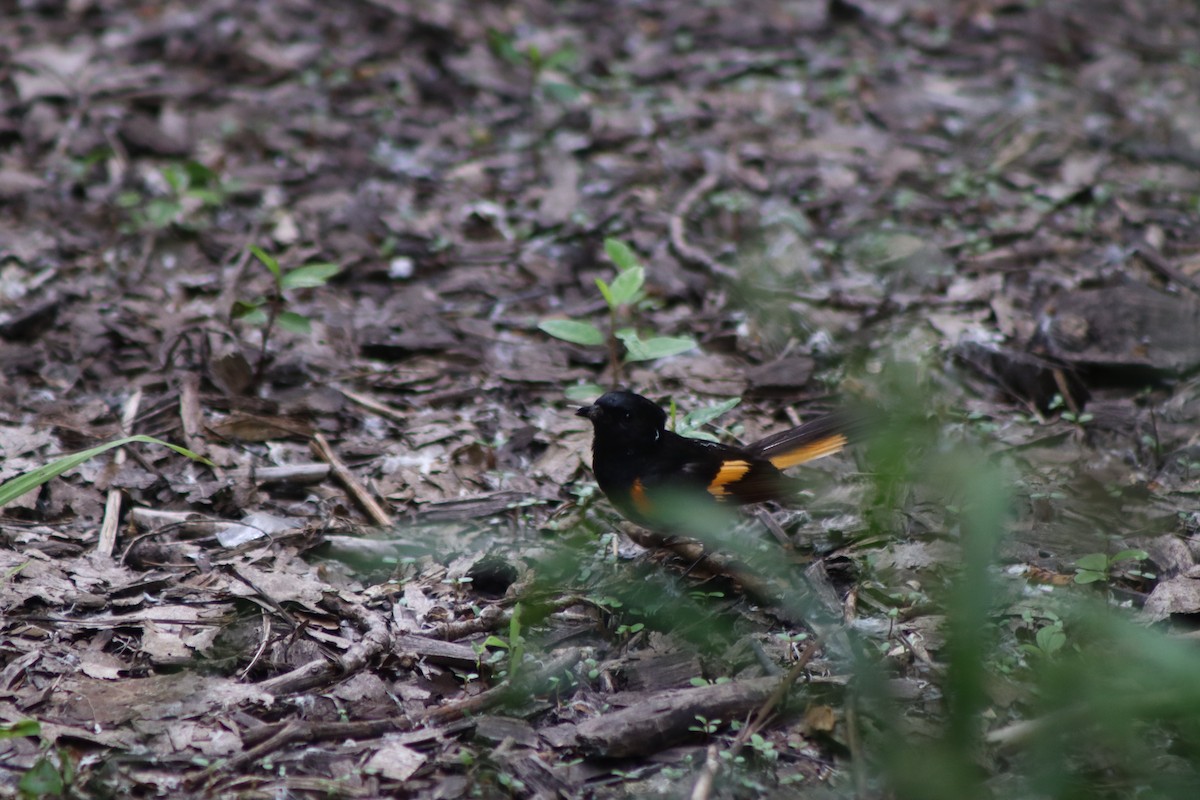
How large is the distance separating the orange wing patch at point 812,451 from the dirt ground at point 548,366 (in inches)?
6.0

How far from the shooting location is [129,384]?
13.8ft

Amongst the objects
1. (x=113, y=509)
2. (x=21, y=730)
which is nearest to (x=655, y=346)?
(x=113, y=509)

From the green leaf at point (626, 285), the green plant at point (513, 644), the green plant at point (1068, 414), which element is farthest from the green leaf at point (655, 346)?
the green plant at point (1068, 414)

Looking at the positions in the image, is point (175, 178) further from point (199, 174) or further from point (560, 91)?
point (560, 91)

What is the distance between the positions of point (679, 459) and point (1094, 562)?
1.28 m

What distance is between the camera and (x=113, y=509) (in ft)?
11.5

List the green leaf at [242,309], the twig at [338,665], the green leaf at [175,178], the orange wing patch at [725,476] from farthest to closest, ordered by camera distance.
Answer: the green leaf at [175,178], the green leaf at [242,309], the orange wing patch at [725,476], the twig at [338,665]

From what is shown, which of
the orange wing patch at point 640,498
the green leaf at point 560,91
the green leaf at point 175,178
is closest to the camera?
the orange wing patch at point 640,498

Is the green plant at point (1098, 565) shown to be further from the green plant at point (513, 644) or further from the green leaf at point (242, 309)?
the green leaf at point (242, 309)

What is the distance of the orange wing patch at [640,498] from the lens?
10.8 feet

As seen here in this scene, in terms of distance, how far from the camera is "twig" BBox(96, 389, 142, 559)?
11.0 ft

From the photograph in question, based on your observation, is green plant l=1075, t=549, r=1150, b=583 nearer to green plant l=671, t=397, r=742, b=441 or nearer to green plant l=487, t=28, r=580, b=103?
green plant l=671, t=397, r=742, b=441

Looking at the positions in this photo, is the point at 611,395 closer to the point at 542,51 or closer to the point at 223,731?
the point at 223,731

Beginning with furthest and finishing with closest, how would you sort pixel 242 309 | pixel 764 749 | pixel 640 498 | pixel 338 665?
pixel 242 309 → pixel 640 498 → pixel 338 665 → pixel 764 749
